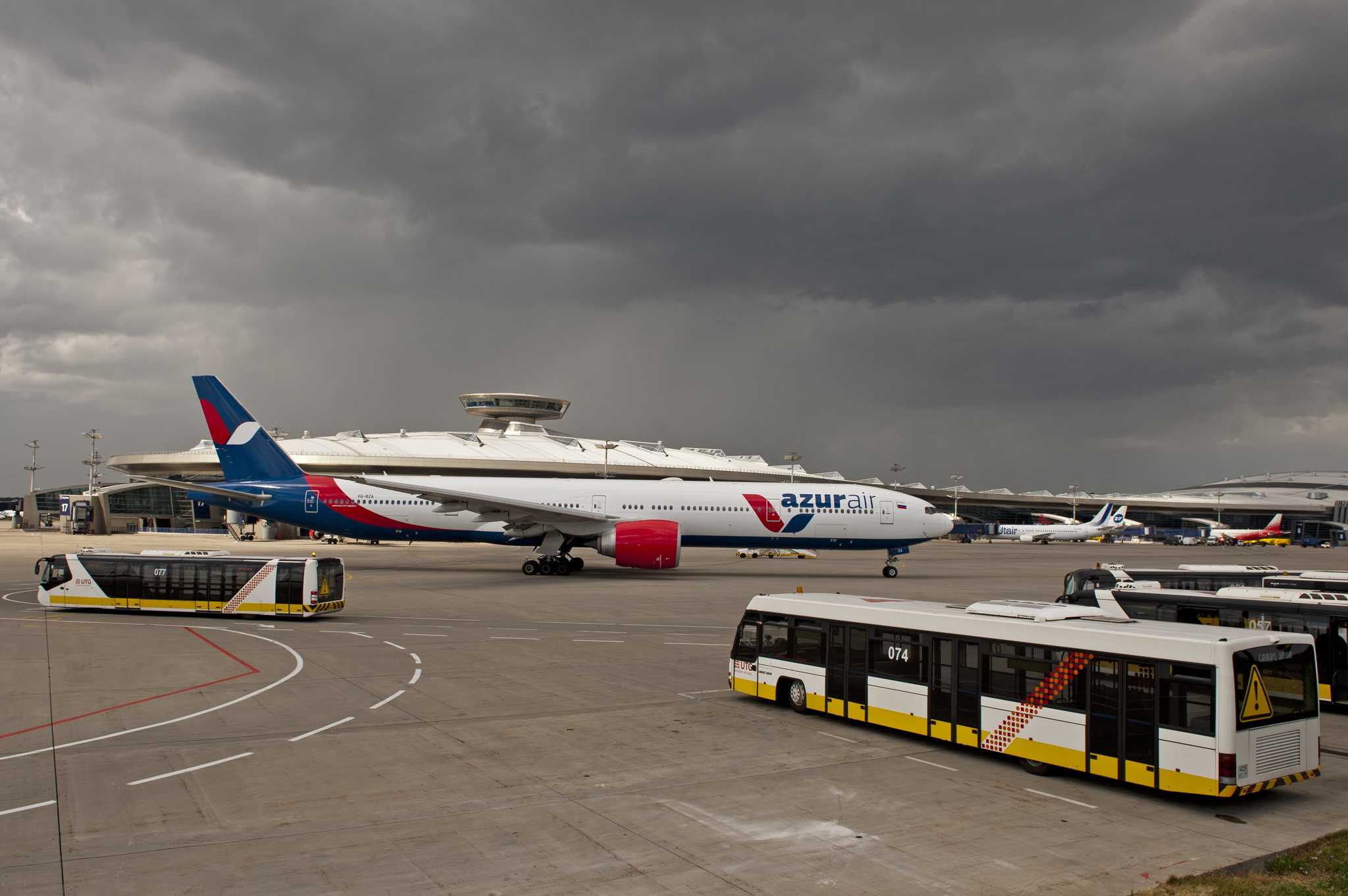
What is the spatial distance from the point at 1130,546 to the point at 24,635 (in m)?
132

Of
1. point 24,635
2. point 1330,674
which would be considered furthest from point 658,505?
point 1330,674

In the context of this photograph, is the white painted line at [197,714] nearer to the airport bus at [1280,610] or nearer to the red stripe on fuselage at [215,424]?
the airport bus at [1280,610]

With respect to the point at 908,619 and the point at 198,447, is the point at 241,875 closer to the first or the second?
the point at 908,619

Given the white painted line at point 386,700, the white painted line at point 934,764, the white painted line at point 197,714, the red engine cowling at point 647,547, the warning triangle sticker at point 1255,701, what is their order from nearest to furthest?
the warning triangle sticker at point 1255,701
the white painted line at point 934,764
the white painted line at point 197,714
the white painted line at point 386,700
the red engine cowling at point 647,547

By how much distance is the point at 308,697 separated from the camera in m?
16.2

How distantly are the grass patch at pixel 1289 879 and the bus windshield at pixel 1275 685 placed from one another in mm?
1528

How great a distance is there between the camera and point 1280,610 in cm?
1742

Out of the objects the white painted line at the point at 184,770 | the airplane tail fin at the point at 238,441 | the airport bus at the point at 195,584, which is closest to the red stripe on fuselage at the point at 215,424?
the airplane tail fin at the point at 238,441

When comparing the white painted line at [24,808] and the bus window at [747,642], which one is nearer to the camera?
the white painted line at [24,808]

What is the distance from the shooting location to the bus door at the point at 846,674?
1428 cm

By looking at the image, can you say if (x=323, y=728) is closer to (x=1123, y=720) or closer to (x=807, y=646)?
(x=807, y=646)

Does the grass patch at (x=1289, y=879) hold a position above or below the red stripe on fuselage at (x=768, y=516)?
below

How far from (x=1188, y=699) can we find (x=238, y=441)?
153 ft

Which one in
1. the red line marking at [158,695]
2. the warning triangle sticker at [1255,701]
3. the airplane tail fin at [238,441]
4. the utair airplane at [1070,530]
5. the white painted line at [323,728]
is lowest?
the utair airplane at [1070,530]
